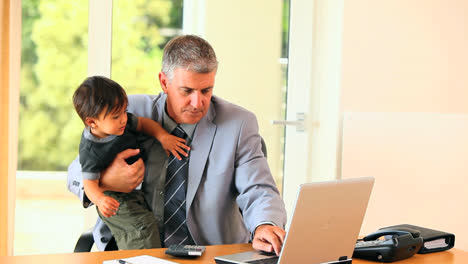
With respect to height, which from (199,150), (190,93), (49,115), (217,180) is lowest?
(49,115)

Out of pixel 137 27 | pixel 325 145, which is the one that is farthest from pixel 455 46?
pixel 137 27

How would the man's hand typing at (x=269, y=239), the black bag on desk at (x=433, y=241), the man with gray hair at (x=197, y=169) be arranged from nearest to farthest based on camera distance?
the man's hand typing at (x=269, y=239), the black bag on desk at (x=433, y=241), the man with gray hair at (x=197, y=169)

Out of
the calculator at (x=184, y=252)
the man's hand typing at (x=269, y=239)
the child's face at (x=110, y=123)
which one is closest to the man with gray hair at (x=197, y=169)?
the child's face at (x=110, y=123)

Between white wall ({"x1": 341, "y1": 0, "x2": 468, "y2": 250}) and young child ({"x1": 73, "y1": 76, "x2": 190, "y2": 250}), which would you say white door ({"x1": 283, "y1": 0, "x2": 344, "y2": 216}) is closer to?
white wall ({"x1": 341, "y1": 0, "x2": 468, "y2": 250})

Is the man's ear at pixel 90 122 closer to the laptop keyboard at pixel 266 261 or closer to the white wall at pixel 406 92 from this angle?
Result: the laptop keyboard at pixel 266 261

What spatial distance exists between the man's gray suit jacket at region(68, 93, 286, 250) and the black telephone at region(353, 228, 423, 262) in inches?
16.9

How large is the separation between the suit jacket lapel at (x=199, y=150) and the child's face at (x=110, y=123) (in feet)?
1.03

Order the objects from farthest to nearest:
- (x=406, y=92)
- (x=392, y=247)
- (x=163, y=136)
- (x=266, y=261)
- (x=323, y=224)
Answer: (x=406, y=92) → (x=163, y=136) → (x=392, y=247) → (x=266, y=261) → (x=323, y=224)

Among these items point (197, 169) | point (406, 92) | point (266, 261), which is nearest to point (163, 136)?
point (197, 169)

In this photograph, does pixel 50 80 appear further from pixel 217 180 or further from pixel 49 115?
pixel 217 180

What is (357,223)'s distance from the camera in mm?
1737

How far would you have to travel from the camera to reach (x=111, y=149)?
86.0 inches

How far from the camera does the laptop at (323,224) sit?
5.10 feet

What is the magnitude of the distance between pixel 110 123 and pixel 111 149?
0.13 m
